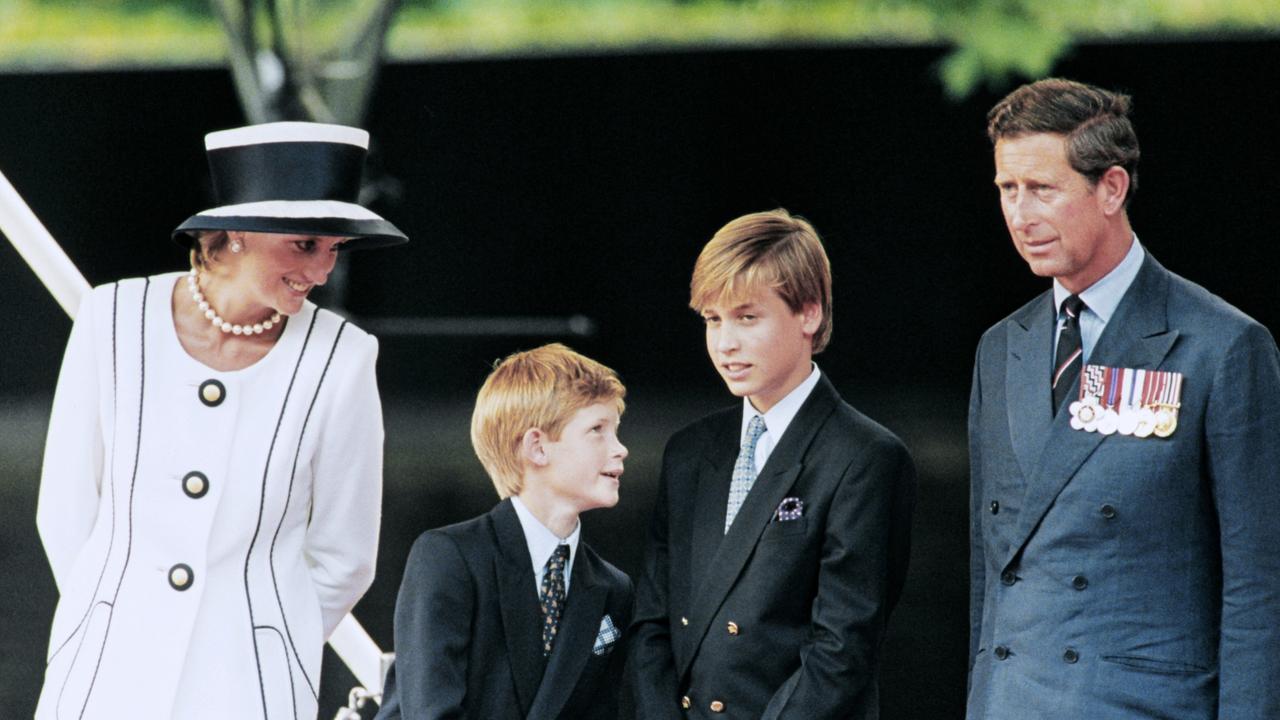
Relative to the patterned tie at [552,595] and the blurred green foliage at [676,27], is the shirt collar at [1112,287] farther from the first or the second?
the blurred green foliage at [676,27]

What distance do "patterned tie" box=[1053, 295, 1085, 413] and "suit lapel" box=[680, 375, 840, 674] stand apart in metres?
0.38

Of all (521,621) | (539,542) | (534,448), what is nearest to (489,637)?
(521,621)

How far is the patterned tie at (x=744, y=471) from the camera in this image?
9.43 ft

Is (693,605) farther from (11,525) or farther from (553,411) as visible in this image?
(11,525)

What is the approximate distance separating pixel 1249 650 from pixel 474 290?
379 inches

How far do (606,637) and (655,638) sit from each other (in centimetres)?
8

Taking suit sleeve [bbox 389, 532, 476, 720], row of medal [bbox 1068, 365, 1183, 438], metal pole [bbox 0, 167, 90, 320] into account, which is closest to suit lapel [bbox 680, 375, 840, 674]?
suit sleeve [bbox 389, 532, 476, 720]

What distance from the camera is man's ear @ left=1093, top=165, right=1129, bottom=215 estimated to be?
2555 mm

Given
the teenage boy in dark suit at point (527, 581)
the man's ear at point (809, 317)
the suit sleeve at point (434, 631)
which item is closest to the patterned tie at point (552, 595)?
the teenage boy in dark suit at point (527, 581)

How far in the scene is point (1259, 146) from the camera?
11.1 m

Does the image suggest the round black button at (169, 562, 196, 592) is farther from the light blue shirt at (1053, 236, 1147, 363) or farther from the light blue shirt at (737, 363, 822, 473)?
the light blue shirt at (1053, 236, 1147, 363)

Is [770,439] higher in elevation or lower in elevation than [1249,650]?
higher

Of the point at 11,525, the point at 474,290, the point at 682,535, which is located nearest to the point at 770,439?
the point at 682,535

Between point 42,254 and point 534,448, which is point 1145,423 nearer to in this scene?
point 534,448
